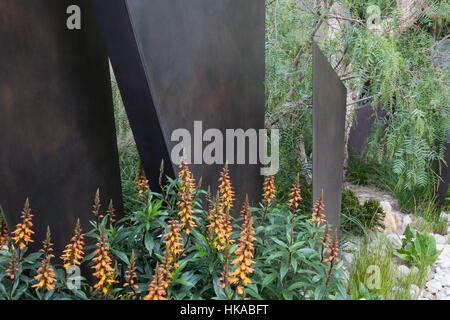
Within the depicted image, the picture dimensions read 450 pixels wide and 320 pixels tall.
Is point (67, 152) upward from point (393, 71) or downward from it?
downward

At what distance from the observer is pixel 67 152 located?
7.90ft

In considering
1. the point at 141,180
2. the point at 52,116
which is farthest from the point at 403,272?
the point at 52,116

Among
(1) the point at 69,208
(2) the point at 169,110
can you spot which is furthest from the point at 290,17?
(1) the point at 69,208

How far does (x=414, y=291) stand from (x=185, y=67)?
2445 mm

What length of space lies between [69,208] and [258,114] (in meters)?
1.66

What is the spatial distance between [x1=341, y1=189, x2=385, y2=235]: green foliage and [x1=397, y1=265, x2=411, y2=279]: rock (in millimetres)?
647

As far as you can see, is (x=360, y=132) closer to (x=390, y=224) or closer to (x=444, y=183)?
(x=444, y=183)

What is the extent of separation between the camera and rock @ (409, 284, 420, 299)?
10.2ft

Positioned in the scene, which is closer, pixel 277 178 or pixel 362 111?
pixel 277 178

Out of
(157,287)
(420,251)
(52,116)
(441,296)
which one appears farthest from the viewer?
(420,251)

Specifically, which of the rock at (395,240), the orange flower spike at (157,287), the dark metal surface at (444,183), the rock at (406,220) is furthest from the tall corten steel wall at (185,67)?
the dark metal surface at (444,183)

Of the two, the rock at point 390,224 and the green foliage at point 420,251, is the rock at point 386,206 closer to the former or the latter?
the rock at point 390,224

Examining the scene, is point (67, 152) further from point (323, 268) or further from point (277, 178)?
point (277, 178)

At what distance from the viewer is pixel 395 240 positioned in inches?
150
